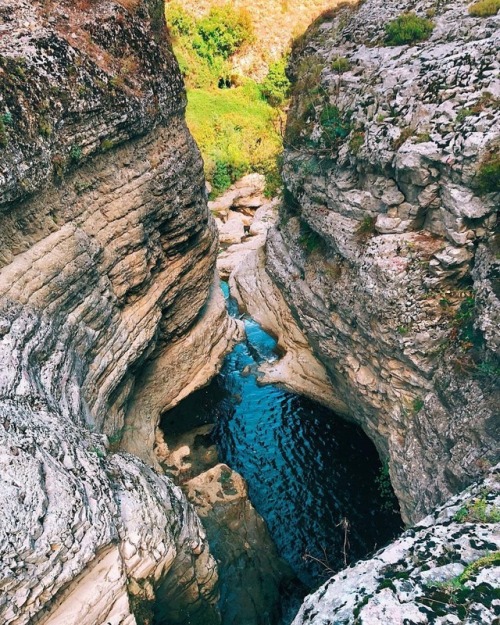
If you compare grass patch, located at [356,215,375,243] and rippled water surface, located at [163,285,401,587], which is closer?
grass patch, located at [356,215,375,243]

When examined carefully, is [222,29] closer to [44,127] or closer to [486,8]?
[486,8]

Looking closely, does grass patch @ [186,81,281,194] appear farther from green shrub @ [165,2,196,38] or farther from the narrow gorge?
the narrow gorge

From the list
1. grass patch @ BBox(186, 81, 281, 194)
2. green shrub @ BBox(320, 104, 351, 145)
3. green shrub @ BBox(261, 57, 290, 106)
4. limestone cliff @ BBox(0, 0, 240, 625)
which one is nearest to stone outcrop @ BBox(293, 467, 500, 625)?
limestone cliff @ BBox(0, 0, 240, 625)

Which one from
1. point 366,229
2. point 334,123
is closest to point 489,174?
point 366,229

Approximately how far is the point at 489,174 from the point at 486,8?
216 inches

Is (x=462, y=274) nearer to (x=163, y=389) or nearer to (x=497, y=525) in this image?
(x=497, y=525)

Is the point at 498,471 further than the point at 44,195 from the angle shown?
No

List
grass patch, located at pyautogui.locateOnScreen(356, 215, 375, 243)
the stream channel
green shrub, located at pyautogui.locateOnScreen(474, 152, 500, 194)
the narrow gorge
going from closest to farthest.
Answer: the narrow gorge, green shrub, located at pyautogui.locateOnScreen(474, 152, 500, 194), grass patch, located at pyautogui.locateOnScreen(356, 215, 375, 243), the stream channel

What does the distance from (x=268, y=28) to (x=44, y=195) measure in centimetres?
4321

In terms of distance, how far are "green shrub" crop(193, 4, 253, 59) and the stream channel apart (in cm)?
3551

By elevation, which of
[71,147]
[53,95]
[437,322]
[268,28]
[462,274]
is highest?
[268,28]

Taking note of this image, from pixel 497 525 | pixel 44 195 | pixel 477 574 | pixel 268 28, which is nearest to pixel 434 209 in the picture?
pixel 497 525

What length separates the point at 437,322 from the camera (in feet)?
36.4

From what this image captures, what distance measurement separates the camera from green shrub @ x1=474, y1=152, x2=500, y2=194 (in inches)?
373
